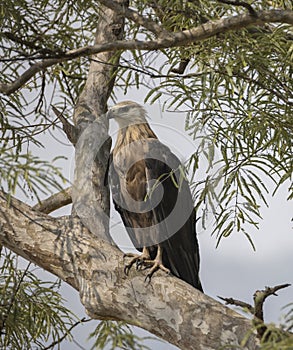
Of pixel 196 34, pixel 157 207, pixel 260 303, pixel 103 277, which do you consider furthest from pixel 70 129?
pixel 260 303

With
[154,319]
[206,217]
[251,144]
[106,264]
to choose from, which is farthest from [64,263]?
[251,144]

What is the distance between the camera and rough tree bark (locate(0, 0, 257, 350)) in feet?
8.83

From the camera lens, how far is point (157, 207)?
11.8ft

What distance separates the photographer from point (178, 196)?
142 inches

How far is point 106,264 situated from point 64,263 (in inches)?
6.5

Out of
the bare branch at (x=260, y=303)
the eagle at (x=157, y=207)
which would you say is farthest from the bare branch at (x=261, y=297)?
the eagle at (x=157, y=207)

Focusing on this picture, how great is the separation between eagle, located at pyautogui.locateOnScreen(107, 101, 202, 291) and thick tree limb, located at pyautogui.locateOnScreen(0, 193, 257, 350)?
53 centimetres

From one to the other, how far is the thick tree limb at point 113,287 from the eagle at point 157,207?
0.53m

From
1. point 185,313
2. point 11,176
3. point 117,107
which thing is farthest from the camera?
point 117,107

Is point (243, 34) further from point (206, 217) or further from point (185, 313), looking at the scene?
point (185, 313)

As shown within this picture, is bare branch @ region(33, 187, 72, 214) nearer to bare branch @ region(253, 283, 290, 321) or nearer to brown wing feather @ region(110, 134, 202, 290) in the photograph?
brown wing feather @ region(110, 134, 202, 290)

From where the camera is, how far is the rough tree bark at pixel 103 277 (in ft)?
8.83

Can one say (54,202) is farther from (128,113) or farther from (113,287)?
(113,287)

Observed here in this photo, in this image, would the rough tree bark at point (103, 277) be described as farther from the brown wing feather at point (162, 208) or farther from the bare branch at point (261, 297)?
the bare branch at point (261, 297)
